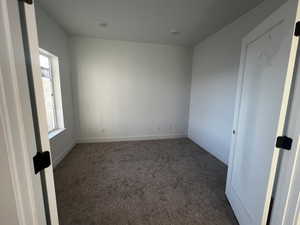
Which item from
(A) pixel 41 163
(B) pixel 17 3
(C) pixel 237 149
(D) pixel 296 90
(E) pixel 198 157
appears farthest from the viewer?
(E) pixel 198 157

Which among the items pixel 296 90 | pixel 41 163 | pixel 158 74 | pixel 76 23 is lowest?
pixel 41 163

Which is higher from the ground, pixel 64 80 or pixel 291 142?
pixel 64 80

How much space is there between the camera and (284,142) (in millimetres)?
947

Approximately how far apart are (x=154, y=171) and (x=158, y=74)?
8.39ft

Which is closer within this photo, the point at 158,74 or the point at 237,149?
the point at 237,149

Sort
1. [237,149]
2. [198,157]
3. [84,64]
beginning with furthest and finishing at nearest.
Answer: [84,64] → [198,157] → [237,149]

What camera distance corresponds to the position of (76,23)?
271cm

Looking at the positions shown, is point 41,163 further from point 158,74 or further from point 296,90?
point 158,74

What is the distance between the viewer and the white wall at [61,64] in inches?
88.4

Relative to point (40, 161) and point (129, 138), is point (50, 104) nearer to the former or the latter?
point (129, 138)

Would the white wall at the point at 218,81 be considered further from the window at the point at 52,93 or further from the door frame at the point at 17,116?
Answer: the window at the point at 52,93

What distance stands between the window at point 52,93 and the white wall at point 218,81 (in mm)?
3271

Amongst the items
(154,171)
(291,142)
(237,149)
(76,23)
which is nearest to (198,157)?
(154,171)

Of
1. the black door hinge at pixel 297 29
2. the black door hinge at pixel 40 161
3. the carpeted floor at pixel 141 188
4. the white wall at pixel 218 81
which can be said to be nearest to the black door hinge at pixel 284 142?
the black door hinge at pixel 297 29
